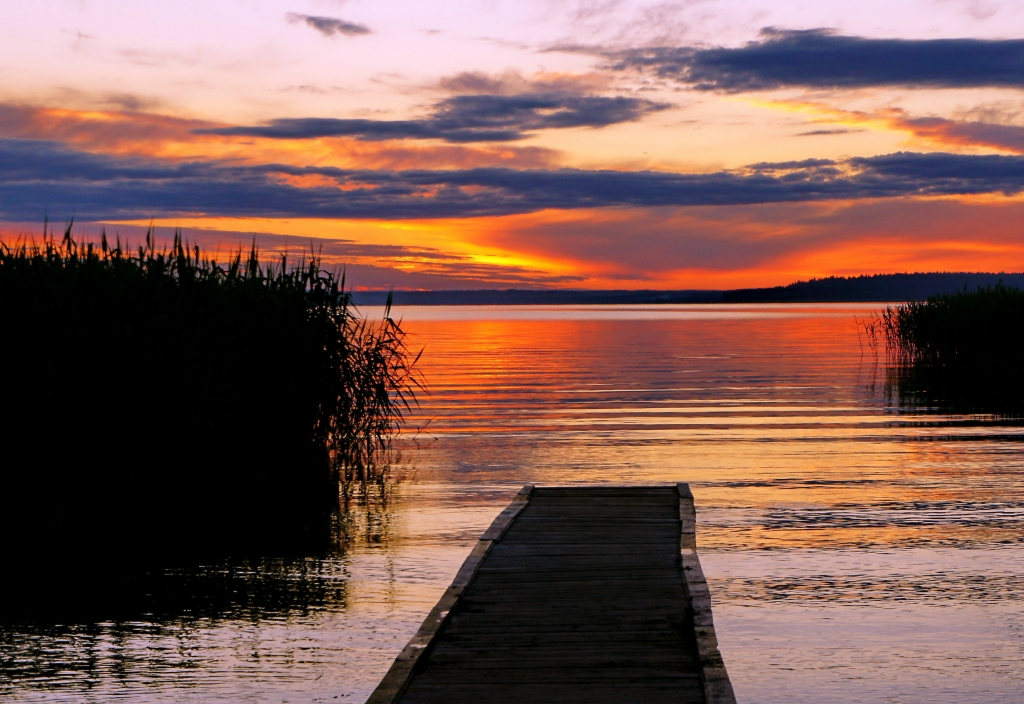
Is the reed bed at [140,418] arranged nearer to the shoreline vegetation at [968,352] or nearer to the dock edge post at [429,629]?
the dock edge post at [429,629]

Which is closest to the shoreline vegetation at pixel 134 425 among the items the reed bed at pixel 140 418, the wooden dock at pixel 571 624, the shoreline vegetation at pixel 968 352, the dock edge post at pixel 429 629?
the reed bed at pixel 140 418

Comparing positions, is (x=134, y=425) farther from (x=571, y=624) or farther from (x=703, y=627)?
(x=703, y=627)

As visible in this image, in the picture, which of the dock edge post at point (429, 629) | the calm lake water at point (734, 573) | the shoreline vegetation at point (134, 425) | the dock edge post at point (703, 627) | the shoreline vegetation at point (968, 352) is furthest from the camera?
the shoreline vegetation at point (968, 352)

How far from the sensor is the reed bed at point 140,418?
1152 cm

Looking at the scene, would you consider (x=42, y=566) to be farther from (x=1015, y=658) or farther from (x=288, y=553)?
(x=1015, y=658)

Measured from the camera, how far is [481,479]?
51.7 feet

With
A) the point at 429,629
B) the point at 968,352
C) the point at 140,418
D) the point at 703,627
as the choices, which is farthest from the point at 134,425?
the point at 968,352

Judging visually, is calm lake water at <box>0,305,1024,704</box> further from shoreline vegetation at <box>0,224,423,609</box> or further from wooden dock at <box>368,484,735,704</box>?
shoreline vegetation at <box>0,224,423,609</box>

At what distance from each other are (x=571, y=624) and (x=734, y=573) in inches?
111

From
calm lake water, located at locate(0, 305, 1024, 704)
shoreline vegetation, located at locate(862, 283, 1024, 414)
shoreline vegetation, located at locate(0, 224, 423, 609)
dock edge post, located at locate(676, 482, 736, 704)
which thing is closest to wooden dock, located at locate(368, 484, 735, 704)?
dock edge post, located at locate(676, 482, 736, 704)

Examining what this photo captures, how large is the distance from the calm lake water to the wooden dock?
1.49 ft

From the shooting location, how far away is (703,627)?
7.30 metres

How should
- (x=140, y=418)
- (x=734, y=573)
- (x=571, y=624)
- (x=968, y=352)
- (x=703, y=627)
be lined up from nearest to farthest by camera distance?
(x=703, y=627) → (x=571, y=624) → (x=734, y=573) → (x=140, y=418) → (x=968, y=352)

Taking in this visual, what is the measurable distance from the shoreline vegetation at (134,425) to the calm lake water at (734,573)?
1.25 m
